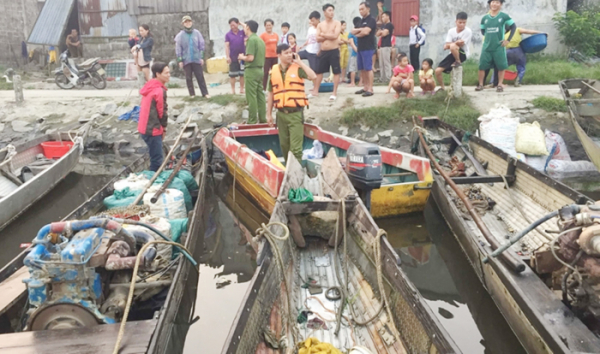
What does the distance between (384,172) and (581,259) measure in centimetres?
379

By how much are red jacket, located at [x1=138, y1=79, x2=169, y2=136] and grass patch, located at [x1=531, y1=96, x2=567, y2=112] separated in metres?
8.01

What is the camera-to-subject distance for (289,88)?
675 centimetres

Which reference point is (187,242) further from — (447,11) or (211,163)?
(447,11)

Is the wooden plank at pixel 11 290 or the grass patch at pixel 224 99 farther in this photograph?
the grass patch at pixel 224 99

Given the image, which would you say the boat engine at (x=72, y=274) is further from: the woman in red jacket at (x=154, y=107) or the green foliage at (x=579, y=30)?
the green foliage at (x=579, y=30)

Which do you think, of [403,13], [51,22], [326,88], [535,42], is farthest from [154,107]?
[51,22]

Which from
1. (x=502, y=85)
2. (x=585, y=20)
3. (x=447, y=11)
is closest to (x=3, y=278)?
(x=502, y=85)

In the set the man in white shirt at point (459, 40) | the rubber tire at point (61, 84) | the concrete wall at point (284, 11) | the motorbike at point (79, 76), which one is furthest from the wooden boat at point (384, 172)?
the rubber tire at point (61, 84)

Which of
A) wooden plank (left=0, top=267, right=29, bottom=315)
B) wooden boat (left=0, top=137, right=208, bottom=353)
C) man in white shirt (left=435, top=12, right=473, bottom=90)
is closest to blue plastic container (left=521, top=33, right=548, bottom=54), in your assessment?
man in white shirt (left=435, top=12, right=473, bottom=90)

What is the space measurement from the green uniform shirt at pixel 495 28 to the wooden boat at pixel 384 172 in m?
4.64

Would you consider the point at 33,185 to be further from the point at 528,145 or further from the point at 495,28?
the point at 495,28

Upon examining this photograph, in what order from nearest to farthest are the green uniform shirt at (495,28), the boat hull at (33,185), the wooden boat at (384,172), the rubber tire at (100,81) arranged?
1. the wooden boat at (384,172)
2. the boat hull at (33,185)
3. the green uniform shirt at (495,28)
4. the rubber tire at (100,81)

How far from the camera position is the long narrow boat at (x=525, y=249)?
3.24 metres

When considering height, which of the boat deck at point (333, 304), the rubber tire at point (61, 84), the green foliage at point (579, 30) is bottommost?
the boat deck at point (333, 304)
